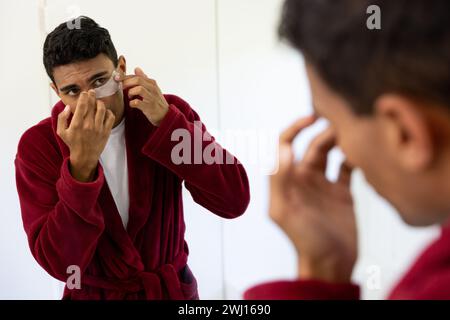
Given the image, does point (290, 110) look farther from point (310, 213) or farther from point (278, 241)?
point (310, 213)

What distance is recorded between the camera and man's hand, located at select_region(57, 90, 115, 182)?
2.08ft

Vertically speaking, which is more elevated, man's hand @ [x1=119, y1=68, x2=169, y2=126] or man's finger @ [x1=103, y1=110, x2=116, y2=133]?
man's hand @ [x1=119, y1=68, x2=169, y2=126]

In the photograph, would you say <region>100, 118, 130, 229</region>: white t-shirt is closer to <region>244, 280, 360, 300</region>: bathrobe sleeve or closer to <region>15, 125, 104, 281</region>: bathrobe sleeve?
<region>15, 125, 104, 281</region>: bathrobe sleeve

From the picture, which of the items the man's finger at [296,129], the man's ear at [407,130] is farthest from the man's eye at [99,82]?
the man's ear at [407,130]

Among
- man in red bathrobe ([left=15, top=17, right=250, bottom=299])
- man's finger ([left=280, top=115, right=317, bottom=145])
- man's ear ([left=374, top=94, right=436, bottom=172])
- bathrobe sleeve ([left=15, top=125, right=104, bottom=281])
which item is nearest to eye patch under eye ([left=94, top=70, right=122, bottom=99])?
man in red bathrobe ([left=15, top=17, right=250, bottom=299])

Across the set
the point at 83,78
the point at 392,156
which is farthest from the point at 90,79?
the point at 392,156

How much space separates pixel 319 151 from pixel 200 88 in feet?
2.45

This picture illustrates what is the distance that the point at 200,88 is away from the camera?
3.76ft

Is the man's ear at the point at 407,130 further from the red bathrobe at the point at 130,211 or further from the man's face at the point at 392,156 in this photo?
the red bathrobe at the point at 130,211

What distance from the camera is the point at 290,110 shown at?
3.46ft

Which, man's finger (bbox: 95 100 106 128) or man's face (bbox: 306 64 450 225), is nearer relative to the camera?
man's face (bbox: 306 64 450 225)

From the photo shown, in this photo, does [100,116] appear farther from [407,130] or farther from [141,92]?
[407,130]

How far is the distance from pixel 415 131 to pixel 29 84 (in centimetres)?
102

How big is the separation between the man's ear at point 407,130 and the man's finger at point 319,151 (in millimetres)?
123
